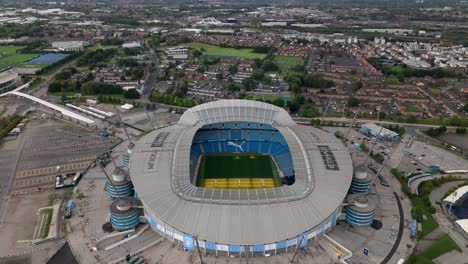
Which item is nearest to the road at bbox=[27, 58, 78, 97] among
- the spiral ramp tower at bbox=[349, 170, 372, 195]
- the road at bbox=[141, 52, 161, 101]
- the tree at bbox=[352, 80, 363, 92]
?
the road at bbox=[141, 52, 161, 101]

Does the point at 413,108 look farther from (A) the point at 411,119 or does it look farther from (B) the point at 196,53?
(B) the point at 196,53

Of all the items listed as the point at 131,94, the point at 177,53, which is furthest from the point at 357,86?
the point at 177,53

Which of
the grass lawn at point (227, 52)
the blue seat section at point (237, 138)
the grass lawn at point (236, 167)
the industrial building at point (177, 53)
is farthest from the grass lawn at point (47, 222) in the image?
the grass lawn at point (227, 52)

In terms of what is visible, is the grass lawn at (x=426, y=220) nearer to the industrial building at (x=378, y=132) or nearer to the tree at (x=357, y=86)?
the industrial building at (x=378, y=132)

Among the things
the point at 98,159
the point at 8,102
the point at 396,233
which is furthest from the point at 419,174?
the point at 8,102

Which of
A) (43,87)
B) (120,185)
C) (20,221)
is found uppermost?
(120,185)

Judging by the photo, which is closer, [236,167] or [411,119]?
[236,167]

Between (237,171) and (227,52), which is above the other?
(227,52)
